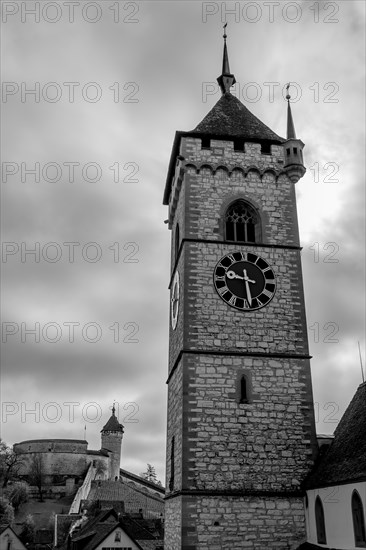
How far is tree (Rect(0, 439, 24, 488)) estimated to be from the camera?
8244cm

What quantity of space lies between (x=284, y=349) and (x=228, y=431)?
302cm

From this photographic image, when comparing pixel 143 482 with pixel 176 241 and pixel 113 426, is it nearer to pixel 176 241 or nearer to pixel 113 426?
pixel 113 426

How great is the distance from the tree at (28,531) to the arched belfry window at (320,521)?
1914 inches

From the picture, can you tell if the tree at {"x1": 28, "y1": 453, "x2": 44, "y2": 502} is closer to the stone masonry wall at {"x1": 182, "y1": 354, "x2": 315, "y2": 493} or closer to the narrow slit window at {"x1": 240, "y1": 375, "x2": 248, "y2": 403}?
the stone masonry wall at {"x1": 182, "y1": 354, "x2": 315, "y2": 493}

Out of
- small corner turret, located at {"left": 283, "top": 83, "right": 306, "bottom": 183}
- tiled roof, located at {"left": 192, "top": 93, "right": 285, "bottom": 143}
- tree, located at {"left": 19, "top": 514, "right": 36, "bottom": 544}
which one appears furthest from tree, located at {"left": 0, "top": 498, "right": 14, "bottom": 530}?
small corner turret, located at {"left": 283, "top": 83, "right": 306, "bottom": 183}

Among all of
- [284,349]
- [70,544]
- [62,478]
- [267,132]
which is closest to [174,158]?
[267,132]

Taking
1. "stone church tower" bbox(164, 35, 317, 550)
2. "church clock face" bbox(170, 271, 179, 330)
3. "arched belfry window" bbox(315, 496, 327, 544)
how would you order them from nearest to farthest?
"arched belfry window" bbox(315, 496, 327, 544)
"stone church tower" bbox(164, 35, 317, 550)
"church clock face" bbox(170, 271, 179, 330)

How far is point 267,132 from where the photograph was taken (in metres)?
21.2

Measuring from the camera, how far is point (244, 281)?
18.3 m

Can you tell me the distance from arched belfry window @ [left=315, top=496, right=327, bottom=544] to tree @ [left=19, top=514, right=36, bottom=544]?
160 feet

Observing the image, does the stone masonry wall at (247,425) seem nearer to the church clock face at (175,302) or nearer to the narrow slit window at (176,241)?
the church clock face at (175,302)

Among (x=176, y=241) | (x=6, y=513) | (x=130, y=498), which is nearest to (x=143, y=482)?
(x=6, y=513)

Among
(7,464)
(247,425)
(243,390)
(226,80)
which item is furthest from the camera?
(7,464)

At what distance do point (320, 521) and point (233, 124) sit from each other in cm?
1341
